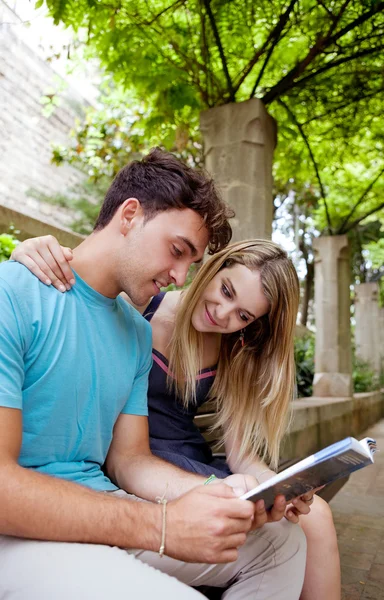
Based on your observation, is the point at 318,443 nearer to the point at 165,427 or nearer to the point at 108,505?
the point at 165,427

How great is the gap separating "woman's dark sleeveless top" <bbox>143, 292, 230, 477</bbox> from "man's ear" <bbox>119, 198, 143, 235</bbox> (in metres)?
0.77

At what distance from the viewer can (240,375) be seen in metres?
2.53

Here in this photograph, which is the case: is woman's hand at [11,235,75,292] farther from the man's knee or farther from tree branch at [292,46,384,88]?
tree branch at [292,46,384,88]

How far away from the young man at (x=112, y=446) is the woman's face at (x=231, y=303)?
0.22 meters

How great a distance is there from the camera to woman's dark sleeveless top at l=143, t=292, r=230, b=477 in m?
2.27

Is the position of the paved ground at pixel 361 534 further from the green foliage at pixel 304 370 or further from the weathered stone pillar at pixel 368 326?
the weathered stone pillar at pixel 368 326

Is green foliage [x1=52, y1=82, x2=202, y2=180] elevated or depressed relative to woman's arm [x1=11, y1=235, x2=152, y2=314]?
elevated

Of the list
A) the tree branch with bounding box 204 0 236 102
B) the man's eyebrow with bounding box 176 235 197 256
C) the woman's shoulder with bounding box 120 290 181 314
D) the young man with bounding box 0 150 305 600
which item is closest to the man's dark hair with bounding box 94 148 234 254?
the young man with bounding box 0 150 305 600

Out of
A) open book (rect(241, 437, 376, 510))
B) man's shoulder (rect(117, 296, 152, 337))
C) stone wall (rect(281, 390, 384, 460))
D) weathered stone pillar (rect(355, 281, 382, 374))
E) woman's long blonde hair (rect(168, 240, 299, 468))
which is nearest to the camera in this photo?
open book (rect(241, 437, 376, 510))

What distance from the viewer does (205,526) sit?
4.44ft

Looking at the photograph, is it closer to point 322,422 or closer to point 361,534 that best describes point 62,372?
point 361,534

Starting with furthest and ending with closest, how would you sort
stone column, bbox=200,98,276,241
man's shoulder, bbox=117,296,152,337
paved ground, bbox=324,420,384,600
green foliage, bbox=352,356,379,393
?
green foliage, bbox=352,356,379,393
stone column, bbox=200,98,276,241
paved ground, bbox=324,420,384,600
man's shoulder, bbox=117,296,152,337

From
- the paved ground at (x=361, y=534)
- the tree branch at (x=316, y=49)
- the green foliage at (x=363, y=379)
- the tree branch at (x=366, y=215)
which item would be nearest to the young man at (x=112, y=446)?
the paved ground at (x=361, y=534)

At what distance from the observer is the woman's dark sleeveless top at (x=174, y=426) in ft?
7.43
